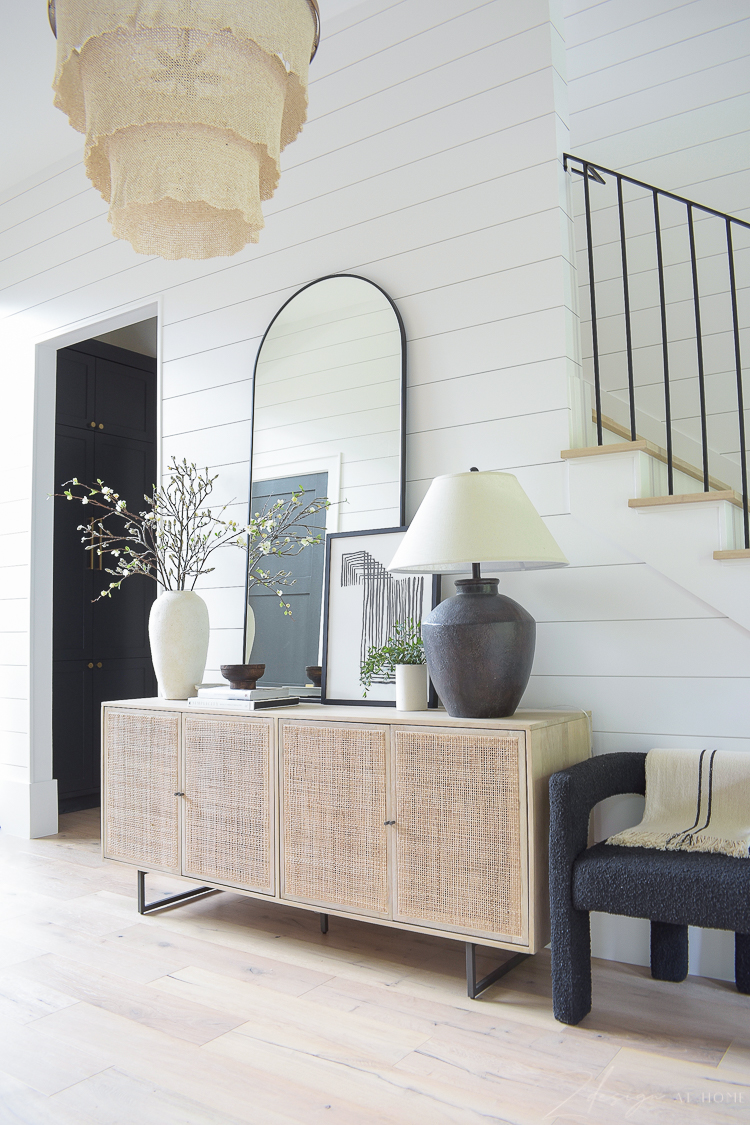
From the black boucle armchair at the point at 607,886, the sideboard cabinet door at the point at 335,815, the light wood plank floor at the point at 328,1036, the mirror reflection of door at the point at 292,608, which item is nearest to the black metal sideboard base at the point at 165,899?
the light wood plank floor at the point at 328,1036

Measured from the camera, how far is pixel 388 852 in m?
2.28

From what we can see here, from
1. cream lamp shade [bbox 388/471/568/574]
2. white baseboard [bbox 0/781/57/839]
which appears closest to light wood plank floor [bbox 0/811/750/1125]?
cream lamp shade [bbox 388/471/568/574]

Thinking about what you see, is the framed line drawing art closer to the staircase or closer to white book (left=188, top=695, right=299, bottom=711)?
white book (left=188, top=695, right=299, bottom=711)

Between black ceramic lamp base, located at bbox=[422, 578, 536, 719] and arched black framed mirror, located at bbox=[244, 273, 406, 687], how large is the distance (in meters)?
0.66

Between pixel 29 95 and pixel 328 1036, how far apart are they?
155 inches

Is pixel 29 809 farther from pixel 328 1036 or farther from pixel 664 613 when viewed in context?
pixel 664 613

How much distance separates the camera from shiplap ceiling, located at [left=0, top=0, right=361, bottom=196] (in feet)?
10.6

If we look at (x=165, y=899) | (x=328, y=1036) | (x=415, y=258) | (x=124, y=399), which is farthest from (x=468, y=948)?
(x=124, y=399)

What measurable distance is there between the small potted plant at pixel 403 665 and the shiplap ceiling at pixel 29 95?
2483 mm

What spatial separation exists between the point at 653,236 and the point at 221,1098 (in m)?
3.35

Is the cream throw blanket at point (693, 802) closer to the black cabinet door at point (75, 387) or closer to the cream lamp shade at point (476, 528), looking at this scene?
the cream lamp shade at point (476, 528)

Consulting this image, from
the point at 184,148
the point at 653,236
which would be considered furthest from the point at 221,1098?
the point at 653,236

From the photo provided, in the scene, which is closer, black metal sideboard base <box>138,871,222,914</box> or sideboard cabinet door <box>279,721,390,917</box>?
sideboard cabinet door <box>279,721,390,917</box>

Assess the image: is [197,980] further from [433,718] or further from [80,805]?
[80,805]
